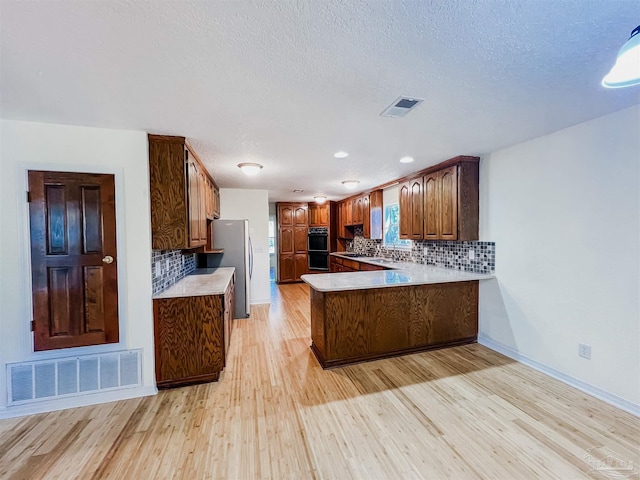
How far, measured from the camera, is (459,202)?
3273 mm

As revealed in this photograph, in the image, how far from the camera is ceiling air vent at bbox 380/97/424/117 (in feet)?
6.07

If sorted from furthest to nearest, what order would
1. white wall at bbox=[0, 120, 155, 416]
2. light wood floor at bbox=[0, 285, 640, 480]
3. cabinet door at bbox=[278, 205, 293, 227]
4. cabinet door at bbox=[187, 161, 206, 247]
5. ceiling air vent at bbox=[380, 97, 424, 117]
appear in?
cabinet door at bbox=[278, 205, 293, 227] < cabinet door at bbox=[187, 161, 206, 247] < white wall at bbox=[0, 120, 155, 416] < ceiling air vent at bbox=[380, 97, 424, 117] < light wood floor at bbox=[0, 285, 640, 480]

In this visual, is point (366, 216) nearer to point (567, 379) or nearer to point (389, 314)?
point (389, 314)

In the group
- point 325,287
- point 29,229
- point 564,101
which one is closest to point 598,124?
point 564,101

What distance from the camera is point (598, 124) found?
Answer: 2.23 metres

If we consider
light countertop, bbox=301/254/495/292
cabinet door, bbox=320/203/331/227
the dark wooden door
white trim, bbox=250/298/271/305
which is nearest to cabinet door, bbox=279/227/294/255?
cabinet door, bbox=320/203/331/227

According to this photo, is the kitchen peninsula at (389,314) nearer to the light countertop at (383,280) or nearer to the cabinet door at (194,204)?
Answer: the light countertop at (383,280)

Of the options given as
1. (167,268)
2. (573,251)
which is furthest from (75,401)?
(573,251)

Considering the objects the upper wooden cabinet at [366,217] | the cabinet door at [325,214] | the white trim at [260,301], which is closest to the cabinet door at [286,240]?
the cabinet door at [325,214]

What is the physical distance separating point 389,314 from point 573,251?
1752 mm

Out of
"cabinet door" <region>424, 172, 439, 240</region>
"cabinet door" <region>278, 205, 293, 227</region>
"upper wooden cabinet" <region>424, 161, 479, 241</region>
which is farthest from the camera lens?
"cabinet door" <region>278, 205, 293, 227</region>

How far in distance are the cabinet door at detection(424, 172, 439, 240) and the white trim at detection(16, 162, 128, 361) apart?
347 cm

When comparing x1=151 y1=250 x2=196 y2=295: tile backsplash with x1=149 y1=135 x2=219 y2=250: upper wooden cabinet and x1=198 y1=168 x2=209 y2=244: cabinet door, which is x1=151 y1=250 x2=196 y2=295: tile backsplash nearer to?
x1=149 y1=135 x2=219 y2=250: upper wooden cabinet

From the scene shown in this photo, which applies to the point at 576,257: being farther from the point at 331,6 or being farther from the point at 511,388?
the point at 331,6
